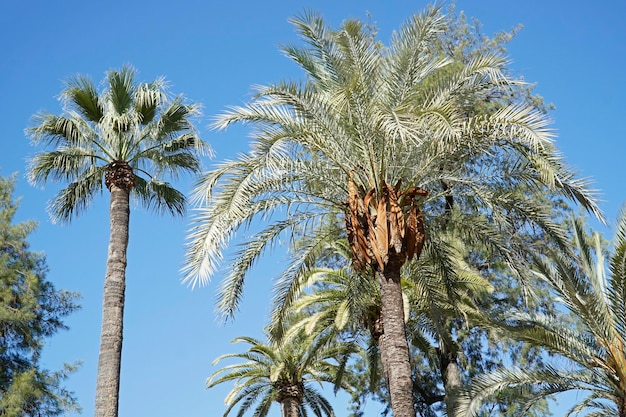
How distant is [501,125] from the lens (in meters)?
14.1

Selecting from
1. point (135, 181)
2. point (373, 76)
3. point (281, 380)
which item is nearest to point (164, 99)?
point (135, 181)

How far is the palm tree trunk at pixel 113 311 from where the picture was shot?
14.1 m

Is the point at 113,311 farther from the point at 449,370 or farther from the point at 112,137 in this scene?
the point at 449,370

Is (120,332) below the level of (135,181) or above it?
below

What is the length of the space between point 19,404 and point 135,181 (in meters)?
11.4

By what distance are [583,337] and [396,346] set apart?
460 centimetres

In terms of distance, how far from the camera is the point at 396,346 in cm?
1379

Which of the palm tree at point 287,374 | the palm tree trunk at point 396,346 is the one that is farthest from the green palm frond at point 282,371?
the palm tree trunk at point 396,346

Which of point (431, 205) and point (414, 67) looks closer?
point (414, 67)

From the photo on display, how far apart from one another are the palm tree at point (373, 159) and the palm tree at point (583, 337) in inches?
51.1

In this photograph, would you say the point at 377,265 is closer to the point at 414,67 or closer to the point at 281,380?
the point at 414,67

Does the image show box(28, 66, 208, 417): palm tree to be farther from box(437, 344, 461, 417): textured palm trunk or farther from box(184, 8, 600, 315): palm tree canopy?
box(437, 344, 461, 417): textured palm trunk

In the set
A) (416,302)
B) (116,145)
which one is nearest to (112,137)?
(116,145)

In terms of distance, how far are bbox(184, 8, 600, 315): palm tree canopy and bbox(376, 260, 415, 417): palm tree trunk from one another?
446 mm
